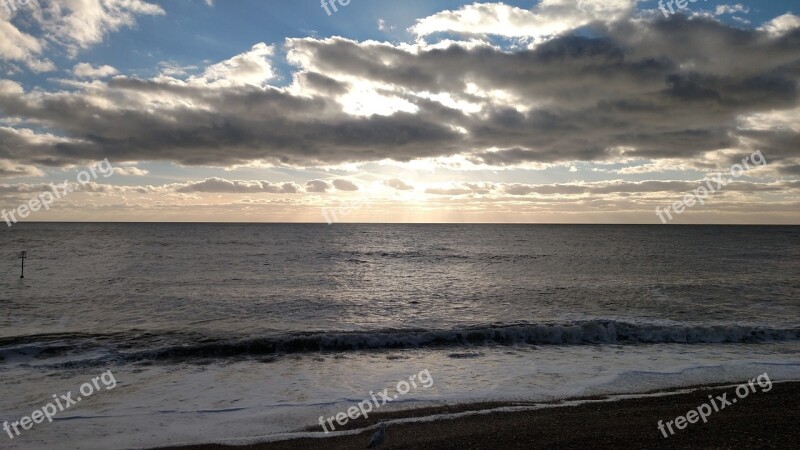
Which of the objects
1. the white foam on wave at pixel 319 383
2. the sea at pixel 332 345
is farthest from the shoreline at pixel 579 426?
the white foam on wave at pixel 319 383

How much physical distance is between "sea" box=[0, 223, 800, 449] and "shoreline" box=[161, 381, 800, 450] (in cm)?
61

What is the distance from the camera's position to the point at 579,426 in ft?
30.5

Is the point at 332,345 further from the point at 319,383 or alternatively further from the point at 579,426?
the point at 579,426

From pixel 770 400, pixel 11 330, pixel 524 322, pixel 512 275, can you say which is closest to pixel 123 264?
pixel 11 330

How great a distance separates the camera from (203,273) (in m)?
40.0

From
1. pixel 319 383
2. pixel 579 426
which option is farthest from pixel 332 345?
pixel 579 426

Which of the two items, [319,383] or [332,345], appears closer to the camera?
[319,383]

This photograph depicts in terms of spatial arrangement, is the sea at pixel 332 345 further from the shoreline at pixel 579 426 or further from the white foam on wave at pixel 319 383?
the shoreline at pixel 579 426

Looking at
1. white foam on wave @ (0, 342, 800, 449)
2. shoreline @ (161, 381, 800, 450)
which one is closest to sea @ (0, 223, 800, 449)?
white foam on wave @ (0, 342, 800, 449)

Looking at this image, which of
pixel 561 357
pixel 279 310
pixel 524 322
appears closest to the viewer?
pixel 561 357

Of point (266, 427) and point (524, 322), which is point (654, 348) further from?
point (266, 427)

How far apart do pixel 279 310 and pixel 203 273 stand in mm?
18727

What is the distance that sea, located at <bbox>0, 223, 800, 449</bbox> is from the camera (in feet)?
36.3

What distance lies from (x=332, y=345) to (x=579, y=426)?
407 inches
